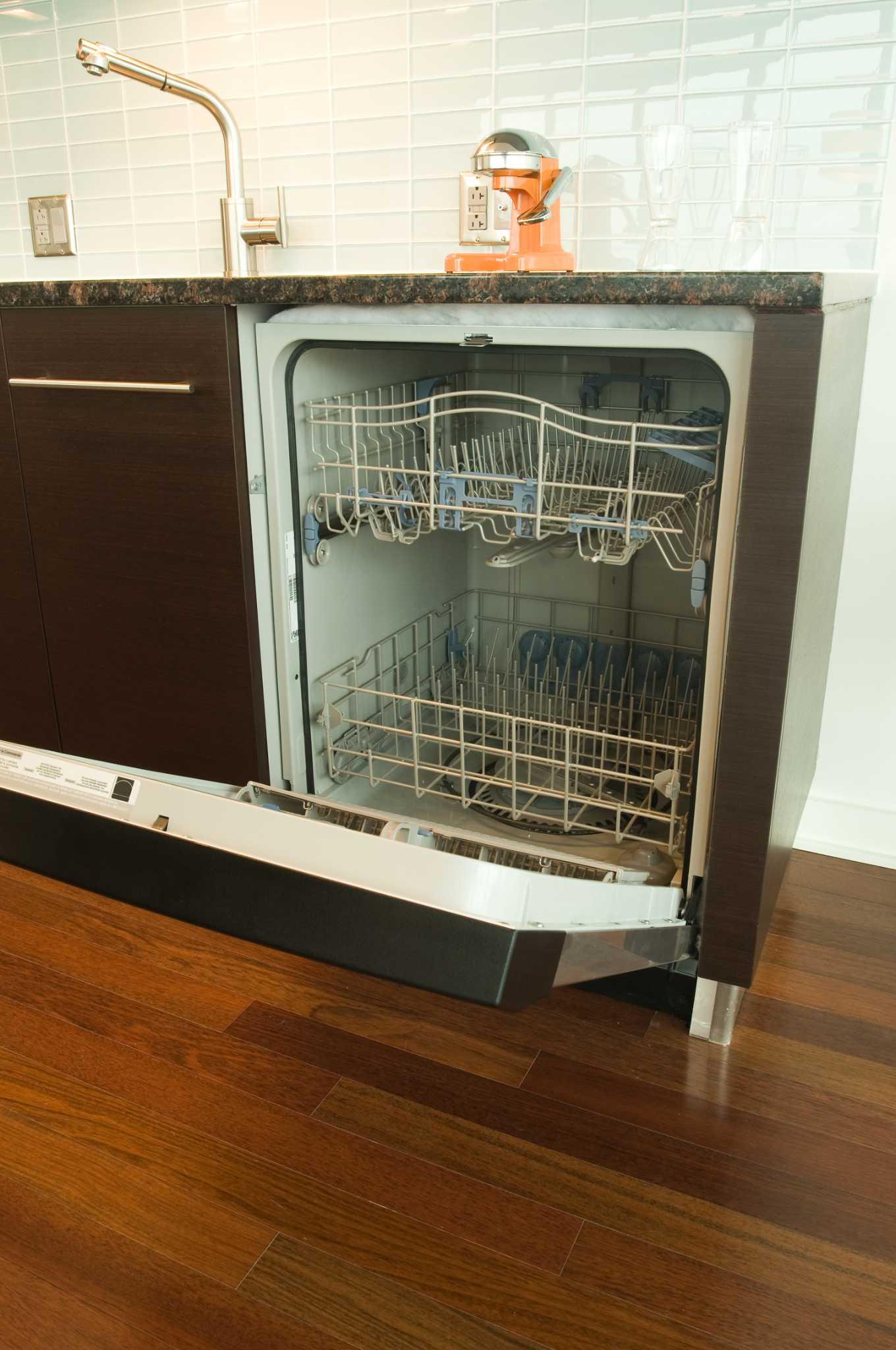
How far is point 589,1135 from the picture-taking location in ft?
3.94

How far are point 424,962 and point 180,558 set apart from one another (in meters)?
0.77

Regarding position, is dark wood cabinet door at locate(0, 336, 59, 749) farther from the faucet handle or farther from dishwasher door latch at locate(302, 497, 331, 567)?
the faucet handle

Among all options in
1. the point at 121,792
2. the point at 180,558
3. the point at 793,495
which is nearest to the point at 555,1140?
the point at 121,792

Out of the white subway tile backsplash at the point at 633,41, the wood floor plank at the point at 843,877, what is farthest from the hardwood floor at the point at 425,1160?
the white subway tile backsplash at the point at 633,41

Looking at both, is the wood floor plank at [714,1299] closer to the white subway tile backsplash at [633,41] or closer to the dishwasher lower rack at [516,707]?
the dishwasher lower rack at [516,707]

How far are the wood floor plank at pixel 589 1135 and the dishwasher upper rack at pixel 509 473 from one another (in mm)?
663

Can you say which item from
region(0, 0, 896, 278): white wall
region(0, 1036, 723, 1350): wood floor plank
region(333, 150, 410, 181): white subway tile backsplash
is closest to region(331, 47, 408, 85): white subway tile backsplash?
region(0, 0, 896, 278): white wall

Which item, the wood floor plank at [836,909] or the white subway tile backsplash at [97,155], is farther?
the white subway tile backsplash at [97,155]

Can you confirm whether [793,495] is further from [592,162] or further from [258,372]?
[592,162]

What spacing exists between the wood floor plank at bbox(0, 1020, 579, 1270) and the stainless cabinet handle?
0.88 meters

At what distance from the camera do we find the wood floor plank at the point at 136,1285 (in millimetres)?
964

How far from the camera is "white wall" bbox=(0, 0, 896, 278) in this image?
61.8 inches

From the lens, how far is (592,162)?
68.2 inches

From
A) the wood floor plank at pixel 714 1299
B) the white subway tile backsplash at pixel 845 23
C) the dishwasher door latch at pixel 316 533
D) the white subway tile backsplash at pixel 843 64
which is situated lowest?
the wood floor plank at pixel 714 1299
